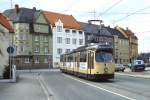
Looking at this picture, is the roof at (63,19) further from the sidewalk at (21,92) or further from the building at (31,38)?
the sidewalk at (21,92)

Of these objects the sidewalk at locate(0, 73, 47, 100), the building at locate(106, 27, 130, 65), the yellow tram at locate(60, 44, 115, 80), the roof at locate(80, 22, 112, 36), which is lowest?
the sidewalk at locate(0, 73, 47, 100)

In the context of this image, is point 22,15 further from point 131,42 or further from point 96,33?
point 131,42

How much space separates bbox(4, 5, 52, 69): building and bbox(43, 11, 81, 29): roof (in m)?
4.22

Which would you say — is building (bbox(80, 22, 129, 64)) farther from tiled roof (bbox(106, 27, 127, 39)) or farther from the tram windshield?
the tram windshield

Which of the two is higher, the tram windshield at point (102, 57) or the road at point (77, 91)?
the tram windshield at point (102, 57)

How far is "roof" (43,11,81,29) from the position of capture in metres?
112

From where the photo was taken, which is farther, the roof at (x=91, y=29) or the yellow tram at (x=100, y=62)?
the roof at (x=91, y=29)

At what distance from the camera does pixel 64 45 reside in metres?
113

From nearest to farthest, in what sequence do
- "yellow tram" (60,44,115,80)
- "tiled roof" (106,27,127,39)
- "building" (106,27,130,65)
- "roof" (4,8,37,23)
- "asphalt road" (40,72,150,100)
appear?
"asphalt road" (40,72,150,100)
"yellow tram" (60,44,115,80)
"roof" (4,8,37,23)
"tiled roof" (106,27,127,39)
"building" (106,27,130,65)

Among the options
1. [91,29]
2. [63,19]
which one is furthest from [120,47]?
[63,19]

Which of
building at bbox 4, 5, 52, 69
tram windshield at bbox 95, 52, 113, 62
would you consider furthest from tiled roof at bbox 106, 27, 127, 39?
tram windshield at bbox 95, 52, 113, 62

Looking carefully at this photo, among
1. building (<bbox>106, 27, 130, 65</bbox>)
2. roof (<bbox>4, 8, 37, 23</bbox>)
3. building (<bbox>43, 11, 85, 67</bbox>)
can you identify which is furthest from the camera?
building (<bbox>106, 27, 130, 65</bbox>)

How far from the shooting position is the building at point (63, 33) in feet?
360

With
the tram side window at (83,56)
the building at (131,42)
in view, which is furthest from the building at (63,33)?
the tram side window at (83,56)
